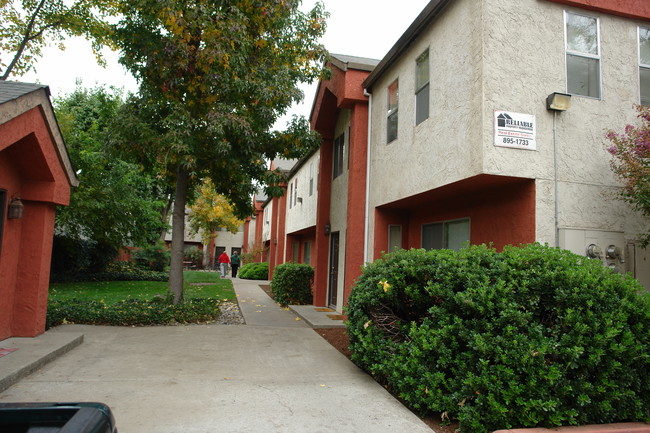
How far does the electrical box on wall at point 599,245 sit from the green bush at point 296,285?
9.20m

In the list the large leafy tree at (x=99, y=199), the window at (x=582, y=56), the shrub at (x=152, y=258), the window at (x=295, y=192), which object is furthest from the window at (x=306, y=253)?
the window at (x=582, y=56)

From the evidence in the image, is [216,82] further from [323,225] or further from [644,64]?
[644,64]

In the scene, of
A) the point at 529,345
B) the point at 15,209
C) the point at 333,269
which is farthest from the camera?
the point at 333,269

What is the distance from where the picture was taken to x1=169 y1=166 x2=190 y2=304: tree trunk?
1090 centimetres

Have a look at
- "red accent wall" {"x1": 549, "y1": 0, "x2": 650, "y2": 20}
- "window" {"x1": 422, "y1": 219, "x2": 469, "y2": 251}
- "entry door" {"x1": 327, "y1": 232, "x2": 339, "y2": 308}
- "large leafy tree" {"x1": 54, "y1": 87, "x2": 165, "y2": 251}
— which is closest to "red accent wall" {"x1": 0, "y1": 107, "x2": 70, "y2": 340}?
"window" {"x1": 422, "y1": 219, "x2": 469, "y2": 251}

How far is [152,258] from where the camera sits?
27625 mm

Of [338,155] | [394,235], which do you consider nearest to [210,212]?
[338,155]

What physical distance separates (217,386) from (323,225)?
8930 mm

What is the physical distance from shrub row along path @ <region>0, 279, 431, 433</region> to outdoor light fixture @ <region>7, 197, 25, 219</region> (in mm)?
2255

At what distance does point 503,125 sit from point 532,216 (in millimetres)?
1305

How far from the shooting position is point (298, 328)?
973 cm

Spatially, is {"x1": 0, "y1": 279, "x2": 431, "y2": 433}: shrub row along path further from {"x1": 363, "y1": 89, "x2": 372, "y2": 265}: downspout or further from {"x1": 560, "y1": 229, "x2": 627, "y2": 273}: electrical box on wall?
{"x1": 560, "y1": 229, "x2": 627, "y2": 273}: electrical box on wall

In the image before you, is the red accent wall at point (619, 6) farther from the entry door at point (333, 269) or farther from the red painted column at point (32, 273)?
the red painted column at point (32, 273)

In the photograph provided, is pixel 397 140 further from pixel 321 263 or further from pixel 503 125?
pixel 321 263
